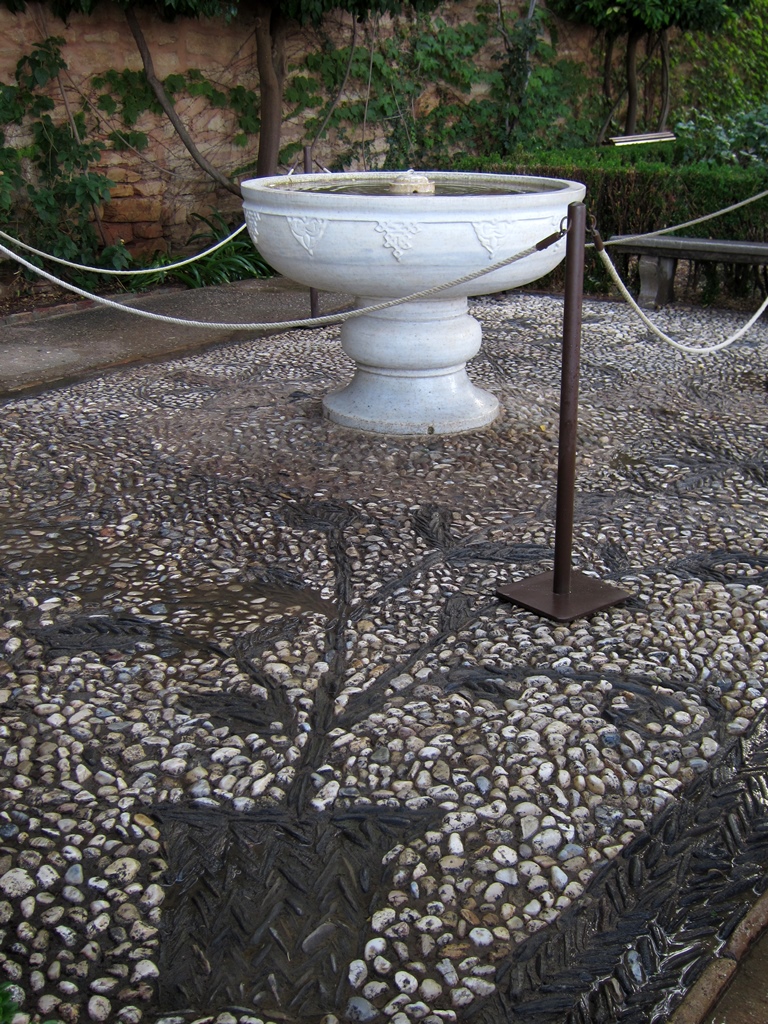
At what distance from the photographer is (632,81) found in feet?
34.3

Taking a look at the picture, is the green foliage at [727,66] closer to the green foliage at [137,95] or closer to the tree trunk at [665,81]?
the tree trunk at [665,81]

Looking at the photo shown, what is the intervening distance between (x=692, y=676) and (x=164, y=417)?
2.80m

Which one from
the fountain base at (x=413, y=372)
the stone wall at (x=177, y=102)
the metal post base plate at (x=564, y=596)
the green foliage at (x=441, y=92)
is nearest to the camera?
the metal post base plate at (x=564, y=596)

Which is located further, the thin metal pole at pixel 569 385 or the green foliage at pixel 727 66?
the green foliage at pixel 727 66

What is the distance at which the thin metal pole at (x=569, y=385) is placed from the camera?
2449mm

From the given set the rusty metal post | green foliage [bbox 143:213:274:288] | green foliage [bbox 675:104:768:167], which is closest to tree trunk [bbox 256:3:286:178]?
green foliage [bbox 143:213:274:288]

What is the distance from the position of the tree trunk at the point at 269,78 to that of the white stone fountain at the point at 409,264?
3.40m

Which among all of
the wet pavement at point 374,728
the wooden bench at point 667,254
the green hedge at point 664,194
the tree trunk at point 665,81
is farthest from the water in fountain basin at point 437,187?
the tree trunk at point 665,81

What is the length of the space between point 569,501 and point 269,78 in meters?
5.93

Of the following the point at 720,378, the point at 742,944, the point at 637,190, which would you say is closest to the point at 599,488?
the point at 720,378

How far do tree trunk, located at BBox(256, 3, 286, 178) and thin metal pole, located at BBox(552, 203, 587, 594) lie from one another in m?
5.61

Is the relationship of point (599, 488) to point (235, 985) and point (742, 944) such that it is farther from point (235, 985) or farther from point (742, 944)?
point (235, 985)

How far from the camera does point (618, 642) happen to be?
101 inches

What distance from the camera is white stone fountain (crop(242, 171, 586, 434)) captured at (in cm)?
362
